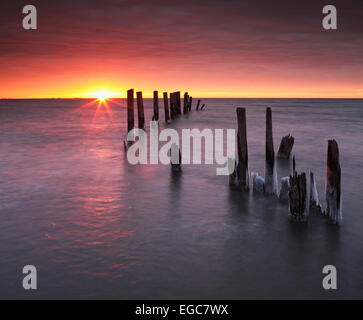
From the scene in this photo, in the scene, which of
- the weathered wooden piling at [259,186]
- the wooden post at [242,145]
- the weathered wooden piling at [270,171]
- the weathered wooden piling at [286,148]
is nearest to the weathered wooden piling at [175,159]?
the wooden post at [242,145]

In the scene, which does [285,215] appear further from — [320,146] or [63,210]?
[320,146]

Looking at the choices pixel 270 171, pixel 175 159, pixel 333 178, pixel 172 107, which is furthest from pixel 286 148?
pixel 172 107

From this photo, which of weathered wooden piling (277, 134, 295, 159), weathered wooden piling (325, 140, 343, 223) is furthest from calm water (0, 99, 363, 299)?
weathered wooden piling (277, 134, 295, 159)

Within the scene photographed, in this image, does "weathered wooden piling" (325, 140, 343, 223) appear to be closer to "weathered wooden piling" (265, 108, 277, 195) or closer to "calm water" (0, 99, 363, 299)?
"calm water" (0, 99, 363, 299)

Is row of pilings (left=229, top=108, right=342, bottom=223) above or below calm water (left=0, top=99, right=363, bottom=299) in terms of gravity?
above

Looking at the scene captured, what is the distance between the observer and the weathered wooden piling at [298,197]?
7039mm

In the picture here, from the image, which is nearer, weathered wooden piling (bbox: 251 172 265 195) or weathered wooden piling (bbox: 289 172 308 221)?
weathered wooden piling (bbox: 289 172 308 221)

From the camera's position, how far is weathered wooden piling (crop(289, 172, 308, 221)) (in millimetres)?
7039

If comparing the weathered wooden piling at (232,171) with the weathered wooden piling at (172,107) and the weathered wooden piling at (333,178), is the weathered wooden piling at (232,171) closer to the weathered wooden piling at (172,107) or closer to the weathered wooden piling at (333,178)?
the weathered wooden piling at (333,178)

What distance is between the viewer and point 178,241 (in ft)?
22.7

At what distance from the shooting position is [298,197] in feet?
23.9

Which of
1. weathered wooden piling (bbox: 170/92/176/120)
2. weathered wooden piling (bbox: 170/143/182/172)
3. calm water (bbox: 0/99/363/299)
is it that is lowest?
calm water (bbox: 0/99/363/299)
